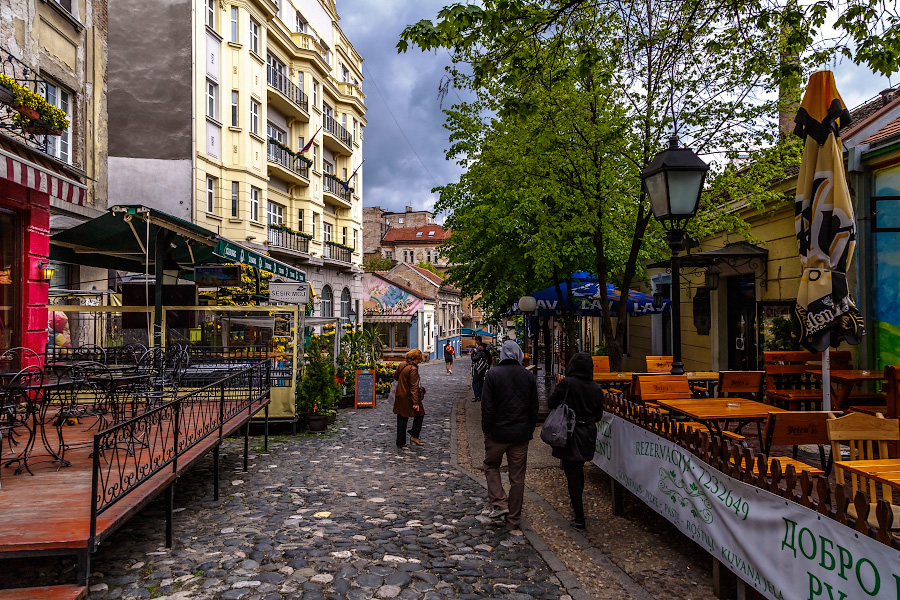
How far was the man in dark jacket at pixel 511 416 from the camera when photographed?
6.36 metres

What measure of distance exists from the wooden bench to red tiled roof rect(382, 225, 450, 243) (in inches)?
3147

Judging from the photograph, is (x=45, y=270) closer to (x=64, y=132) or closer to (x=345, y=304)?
(x=64, y=132)

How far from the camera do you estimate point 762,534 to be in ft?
12.6

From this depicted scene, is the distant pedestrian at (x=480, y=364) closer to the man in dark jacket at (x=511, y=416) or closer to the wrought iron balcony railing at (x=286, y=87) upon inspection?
the man in dark jacket at (x=511, y=416)

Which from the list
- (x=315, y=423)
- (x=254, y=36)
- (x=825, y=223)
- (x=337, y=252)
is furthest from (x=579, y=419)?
(x=337, y=252)

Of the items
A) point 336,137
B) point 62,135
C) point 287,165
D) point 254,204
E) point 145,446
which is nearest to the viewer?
point 145,446

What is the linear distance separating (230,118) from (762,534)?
84.3 feet

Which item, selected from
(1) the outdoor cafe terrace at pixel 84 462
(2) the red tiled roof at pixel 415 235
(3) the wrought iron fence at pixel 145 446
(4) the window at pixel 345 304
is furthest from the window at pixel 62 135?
(2) the red tiled roof at pixel 415 235

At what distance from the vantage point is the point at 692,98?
32.5 ft

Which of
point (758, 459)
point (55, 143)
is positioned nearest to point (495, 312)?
point (55, 143)

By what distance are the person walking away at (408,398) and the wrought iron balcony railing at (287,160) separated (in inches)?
797

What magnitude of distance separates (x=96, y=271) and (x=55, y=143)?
12.9 ft

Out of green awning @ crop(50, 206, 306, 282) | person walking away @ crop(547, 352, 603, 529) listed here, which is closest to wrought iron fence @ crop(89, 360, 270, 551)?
green awning @ crop(50, 206, 306, 282)

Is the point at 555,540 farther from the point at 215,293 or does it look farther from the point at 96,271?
the point at 96,271
